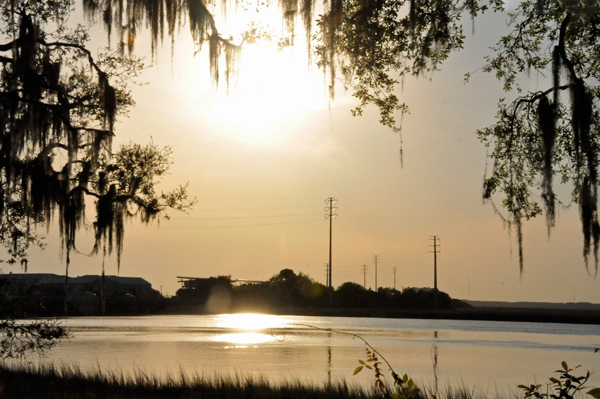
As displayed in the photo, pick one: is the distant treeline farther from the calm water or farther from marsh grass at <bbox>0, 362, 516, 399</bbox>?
marsh grass at <bbox>0, 362, 516, 399</bbox>

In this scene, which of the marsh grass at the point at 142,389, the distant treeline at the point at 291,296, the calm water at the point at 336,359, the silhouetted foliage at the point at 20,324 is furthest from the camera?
the distant treeline at the point at 291,296

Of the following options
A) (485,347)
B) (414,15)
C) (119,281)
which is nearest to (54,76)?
(414,15)

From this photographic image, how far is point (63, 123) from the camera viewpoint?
13.7 metres

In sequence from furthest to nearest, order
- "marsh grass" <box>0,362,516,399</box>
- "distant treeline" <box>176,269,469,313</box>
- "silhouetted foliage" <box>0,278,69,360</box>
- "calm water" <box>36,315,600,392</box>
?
"distant treeline" <box>176,269,469,313</box>
"calm water" <box>36,315,600,392</box>
"marsh grass" <box>0,362,516,399</box>
"silhouetted foliage" <box>0,278,69,360</box>

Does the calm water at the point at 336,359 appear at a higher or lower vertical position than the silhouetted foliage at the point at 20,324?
lower

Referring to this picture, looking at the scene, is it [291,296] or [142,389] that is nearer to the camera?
[142,389]

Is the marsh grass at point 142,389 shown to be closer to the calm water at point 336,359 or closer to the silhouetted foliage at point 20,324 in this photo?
the silhouetted foliage at point 20,324

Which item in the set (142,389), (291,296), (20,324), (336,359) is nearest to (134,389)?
(142,389)

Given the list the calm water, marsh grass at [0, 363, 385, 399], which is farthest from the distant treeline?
marsh grass at [0, 363, 385, 399]

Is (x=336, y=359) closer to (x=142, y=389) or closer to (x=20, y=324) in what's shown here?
(x=142, y=389)

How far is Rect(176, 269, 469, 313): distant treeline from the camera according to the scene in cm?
11175

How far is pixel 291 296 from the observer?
121625mm

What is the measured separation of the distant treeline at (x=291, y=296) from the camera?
111750mm

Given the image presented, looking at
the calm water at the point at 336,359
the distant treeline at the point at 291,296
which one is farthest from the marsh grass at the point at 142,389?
the distant treeline at the point at 291,296
